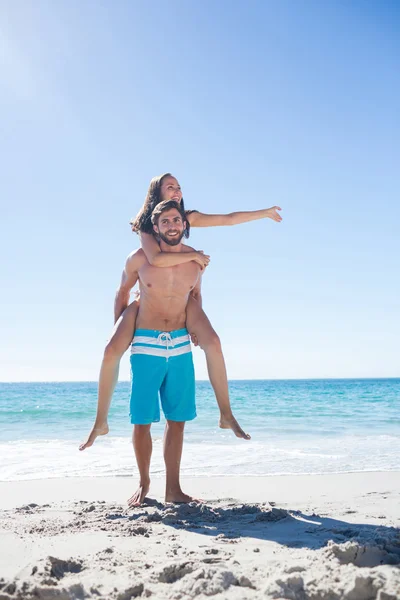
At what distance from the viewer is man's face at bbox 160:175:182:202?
4504mm

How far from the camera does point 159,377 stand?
427cm

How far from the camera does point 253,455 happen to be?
7422 millimetres

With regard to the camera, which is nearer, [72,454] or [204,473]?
[204,473]

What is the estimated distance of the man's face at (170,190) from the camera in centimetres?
450

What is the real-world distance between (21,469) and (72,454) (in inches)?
50.2

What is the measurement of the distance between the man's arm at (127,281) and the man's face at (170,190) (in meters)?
0.51

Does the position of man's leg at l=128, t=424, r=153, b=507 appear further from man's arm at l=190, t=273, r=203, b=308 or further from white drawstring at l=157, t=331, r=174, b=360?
man's arm at l=190, t=273, r=203, b=308

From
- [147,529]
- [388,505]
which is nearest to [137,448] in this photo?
[147,529]

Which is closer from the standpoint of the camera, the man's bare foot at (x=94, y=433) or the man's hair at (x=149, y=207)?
the man's bare foot at (x=94, y=433)

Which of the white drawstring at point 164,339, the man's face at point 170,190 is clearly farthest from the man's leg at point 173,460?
the man's face at point 170,190

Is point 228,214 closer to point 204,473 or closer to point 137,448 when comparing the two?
point 137,448

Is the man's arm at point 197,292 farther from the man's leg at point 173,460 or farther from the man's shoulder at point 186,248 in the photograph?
the man's leg at point 173,460

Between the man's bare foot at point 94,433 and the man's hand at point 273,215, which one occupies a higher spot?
the man's hand at point 273,215

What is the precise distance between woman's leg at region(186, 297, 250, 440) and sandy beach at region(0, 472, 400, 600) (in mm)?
640
